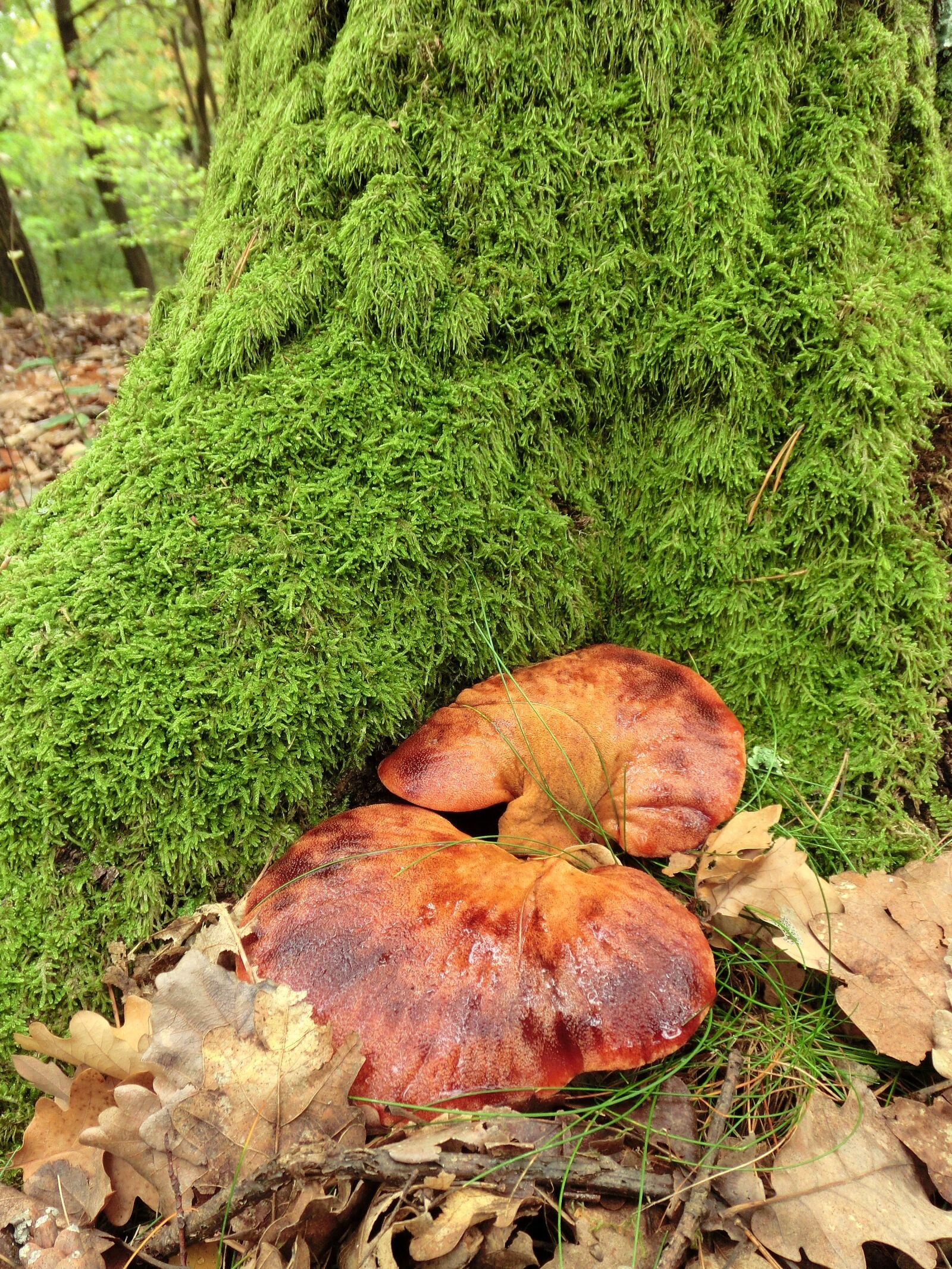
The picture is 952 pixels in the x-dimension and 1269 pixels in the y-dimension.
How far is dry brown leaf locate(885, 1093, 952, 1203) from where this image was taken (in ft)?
5.26

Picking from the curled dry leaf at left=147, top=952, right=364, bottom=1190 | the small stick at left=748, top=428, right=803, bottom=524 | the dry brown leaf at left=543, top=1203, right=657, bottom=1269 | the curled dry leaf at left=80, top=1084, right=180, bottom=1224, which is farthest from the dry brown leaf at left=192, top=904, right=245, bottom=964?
the small stick at left=748, top=428, right=803, bottom=524

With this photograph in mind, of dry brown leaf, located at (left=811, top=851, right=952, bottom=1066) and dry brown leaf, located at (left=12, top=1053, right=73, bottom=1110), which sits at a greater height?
dry brown leaf, located at (left=12, top=1053, right=73, bottom=1110)

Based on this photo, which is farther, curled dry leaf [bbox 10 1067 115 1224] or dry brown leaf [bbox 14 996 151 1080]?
dry brown leaf [bbox 14 996 151 1080]

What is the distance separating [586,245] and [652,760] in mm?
1855

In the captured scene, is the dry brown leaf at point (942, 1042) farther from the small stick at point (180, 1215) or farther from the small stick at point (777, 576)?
the small stick at point (180, 1215)

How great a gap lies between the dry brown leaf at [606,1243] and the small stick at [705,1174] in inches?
2.5

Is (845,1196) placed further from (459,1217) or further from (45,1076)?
(45,1076)

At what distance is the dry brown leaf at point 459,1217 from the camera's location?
1477mm

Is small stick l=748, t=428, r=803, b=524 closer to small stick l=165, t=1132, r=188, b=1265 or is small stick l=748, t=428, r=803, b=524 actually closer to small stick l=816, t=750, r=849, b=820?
small stick l=816, t=750, r=849, b=820

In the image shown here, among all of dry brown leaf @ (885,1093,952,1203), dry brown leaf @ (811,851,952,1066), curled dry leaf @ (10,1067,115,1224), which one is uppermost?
curled dry leaf @ (10,1067,115,1224)

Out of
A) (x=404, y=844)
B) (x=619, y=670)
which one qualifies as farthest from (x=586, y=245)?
(x=404, y=844)

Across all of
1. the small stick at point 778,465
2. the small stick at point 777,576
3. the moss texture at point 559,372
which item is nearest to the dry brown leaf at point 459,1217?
the moss texture at point 559,372

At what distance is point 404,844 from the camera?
6.81 feet

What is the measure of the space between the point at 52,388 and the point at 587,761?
22.9 feet
